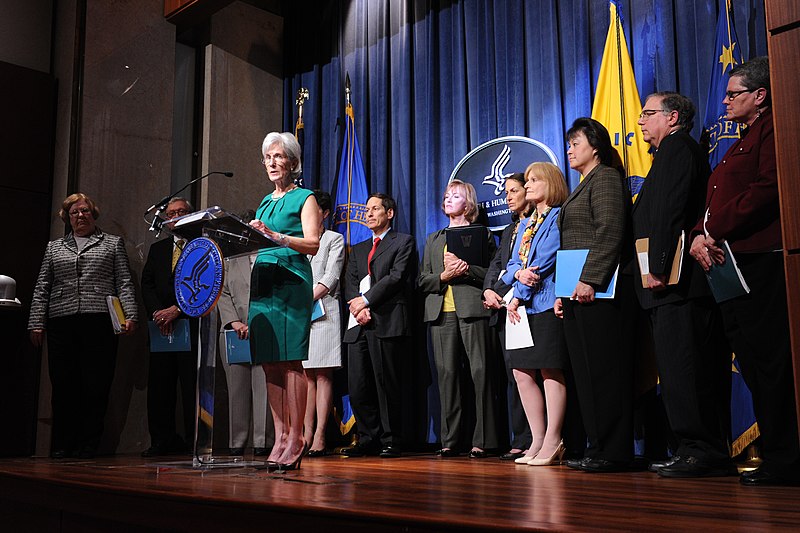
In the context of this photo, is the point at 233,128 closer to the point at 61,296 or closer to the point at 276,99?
the point at 276,99

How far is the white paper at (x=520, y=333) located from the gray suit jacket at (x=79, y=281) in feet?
7.75

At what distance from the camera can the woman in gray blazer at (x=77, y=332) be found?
15.4 feet

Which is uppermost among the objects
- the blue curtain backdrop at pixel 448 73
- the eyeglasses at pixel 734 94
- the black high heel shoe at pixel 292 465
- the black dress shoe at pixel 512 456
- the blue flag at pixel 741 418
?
the blue curtain backdrop at pixel 448 73

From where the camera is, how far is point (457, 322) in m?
4.55

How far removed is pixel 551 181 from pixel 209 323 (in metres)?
1.99

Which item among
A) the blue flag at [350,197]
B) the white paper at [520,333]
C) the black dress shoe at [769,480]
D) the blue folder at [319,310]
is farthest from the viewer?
the blue flag at [350,197]

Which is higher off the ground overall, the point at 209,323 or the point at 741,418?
the point at 209,323

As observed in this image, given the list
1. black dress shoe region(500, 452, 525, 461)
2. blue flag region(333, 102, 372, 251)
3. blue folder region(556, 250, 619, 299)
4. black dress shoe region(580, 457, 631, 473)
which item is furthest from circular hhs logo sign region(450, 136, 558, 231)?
black dress shoe region(580, 457, 631, 473)

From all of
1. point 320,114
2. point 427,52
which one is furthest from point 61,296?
point 427,52

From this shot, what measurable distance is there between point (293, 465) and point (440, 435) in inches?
81.9

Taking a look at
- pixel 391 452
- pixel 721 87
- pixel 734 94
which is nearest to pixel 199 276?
pixel 734 94

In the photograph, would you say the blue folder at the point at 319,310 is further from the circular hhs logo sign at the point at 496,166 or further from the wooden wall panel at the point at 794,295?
the wooden wall panel at the point at 794,295

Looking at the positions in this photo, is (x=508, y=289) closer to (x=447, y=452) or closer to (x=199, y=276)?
(x=447, y=452)

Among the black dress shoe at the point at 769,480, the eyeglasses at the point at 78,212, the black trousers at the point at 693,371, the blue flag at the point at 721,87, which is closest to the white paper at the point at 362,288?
the eyeglasses at the point at 78,212
